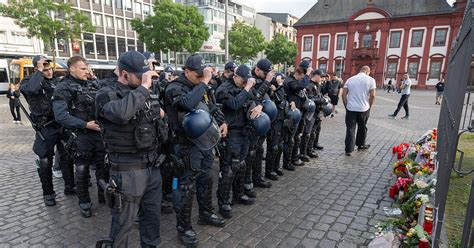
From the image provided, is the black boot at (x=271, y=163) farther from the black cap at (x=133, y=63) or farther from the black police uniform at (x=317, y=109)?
the black cap at (x=133, y=63)

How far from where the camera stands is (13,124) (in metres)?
11.3

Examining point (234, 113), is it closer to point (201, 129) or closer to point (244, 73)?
point (244, 73)

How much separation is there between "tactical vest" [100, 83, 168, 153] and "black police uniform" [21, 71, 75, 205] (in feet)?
7.30

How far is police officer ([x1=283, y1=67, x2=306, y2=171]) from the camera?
5.62 m

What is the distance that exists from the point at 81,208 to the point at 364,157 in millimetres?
5973

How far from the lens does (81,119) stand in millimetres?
4004

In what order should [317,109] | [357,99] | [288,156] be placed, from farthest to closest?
[357,99] < [317,109] < [288,156]

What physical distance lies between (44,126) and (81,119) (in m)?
0.74

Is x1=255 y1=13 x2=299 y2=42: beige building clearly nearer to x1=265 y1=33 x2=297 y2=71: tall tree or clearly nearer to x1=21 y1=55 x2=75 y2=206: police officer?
x1=265 y1=33 x2=297 y2=71: tall tree

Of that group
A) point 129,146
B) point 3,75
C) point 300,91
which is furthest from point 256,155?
point 3,75

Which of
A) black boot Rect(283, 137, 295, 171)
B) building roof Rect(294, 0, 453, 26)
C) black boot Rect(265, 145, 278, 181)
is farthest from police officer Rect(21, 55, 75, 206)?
building roof Rect(294, 0, 453, 26)

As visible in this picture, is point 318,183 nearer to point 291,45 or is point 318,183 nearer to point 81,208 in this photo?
point 81,208

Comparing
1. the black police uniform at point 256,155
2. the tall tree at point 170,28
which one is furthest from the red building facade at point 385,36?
the black police uniform at point 256,155

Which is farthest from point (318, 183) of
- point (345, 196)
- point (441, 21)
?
point (441, 21)
